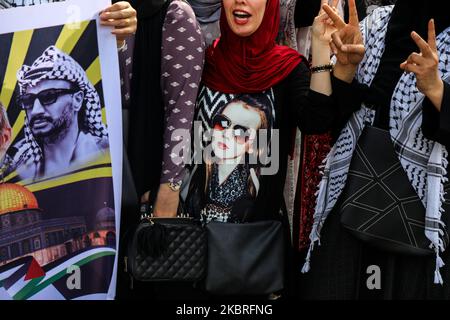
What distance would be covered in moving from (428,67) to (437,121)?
0.17 meters

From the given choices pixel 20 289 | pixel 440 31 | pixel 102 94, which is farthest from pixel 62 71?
pixel 440 31

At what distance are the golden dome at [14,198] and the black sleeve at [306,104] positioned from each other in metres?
0.91

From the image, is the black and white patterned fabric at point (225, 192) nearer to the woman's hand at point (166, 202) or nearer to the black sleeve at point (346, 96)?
the woman's hand at point (166, 202)

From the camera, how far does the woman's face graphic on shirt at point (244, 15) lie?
2570 mm

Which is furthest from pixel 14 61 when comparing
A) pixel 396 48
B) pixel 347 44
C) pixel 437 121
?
pixel 437 121

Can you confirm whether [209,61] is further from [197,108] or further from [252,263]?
[252,263]

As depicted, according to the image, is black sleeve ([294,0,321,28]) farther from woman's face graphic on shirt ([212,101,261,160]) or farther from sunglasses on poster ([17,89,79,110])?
sunglasses on poster ([17,89,79,110])

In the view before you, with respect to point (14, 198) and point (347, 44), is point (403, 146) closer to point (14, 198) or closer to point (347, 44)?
point (347, 44)

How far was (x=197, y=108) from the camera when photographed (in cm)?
261

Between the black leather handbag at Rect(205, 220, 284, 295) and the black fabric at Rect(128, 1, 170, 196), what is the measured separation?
28cm

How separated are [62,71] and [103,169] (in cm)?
34

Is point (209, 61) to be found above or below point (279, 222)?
above

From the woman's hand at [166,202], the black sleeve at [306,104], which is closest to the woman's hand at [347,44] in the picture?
the black sleeve at [306,104]

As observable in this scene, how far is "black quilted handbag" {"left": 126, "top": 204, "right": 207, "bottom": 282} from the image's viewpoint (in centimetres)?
249
